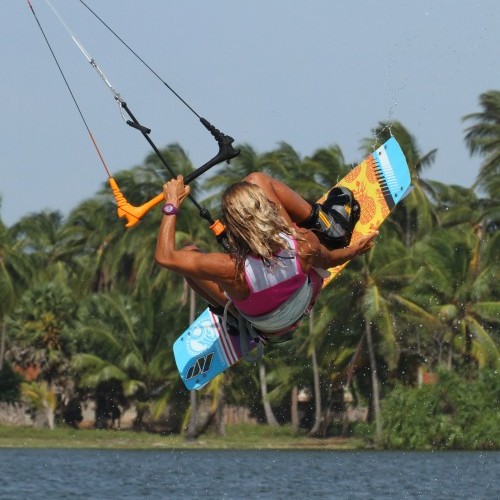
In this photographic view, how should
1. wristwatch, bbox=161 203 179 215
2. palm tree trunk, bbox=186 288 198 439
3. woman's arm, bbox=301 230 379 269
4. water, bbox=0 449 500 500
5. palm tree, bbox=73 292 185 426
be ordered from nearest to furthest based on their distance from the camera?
wristwatch, bbox=161 203 179 215 < woman's arm, bbox=301 230 379 269 < water, bbox=0 449 500 500 < palm tree trunk, bbox=186 288 198 439 < palm tree, bbox=73 292 185 426

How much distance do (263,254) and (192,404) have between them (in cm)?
3511

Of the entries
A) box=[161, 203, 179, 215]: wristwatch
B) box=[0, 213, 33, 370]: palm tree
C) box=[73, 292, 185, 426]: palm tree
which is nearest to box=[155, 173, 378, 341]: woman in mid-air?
box=[161, 203, 179, 215]: wristwatch

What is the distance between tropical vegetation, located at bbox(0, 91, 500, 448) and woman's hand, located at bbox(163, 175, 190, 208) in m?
28.5

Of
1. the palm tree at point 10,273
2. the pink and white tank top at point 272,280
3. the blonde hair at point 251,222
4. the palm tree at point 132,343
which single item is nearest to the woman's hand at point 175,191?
the blonde hair at point 251,222

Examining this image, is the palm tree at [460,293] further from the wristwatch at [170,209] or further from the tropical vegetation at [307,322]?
the wristwatch at [170,209]

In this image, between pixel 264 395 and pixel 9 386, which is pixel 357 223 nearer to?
pixel 264 395

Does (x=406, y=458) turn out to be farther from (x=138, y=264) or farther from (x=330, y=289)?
(x=138, y=264)

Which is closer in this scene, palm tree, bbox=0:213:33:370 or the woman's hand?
the woman's hand

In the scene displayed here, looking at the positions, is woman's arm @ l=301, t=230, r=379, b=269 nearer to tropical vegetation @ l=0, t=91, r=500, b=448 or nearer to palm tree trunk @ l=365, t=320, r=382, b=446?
tropical vegetation @ l=0, t=91, r=500, b=448

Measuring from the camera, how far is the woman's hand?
6.45 metres

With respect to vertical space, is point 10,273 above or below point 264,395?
above

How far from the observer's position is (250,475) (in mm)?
30469

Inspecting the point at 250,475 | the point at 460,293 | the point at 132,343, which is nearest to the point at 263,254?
the point at 250,475

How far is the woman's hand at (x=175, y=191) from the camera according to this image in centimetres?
645
